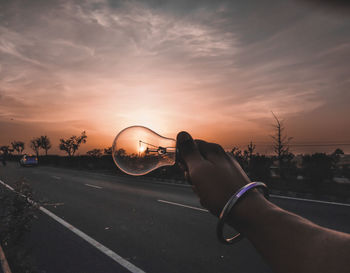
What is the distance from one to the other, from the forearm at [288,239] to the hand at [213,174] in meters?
0.09

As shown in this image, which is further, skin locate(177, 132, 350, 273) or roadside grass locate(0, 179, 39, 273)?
roadside grass locate(0, 179, 39, 273)

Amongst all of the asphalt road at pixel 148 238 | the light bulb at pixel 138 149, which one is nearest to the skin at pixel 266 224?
the light bulb at pixel 138 149

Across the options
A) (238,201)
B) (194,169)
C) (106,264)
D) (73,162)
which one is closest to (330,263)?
(238,201)

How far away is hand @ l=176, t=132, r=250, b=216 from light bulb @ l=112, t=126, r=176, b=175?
100 cm

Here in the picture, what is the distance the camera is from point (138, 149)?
2375 mm

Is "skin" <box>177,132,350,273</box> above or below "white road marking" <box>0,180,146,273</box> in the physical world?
above

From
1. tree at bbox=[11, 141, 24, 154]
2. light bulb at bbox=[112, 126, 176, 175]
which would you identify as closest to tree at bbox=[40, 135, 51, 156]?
tree at bbox=[11, 141, 24, 154]

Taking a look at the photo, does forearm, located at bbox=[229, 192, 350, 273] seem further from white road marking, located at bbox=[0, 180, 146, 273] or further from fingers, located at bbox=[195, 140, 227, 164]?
white road marking, located at bbox=[0, 180, 146, 273]

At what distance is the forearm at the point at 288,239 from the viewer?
2.00 ft

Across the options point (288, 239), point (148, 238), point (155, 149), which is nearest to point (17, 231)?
point (148, 238)

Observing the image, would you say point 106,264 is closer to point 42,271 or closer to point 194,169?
point 42,271

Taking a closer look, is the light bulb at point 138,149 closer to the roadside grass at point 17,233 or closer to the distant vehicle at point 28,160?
the roadside grass at point 17,233

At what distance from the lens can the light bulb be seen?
2225mm

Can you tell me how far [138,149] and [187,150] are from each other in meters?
1.25
